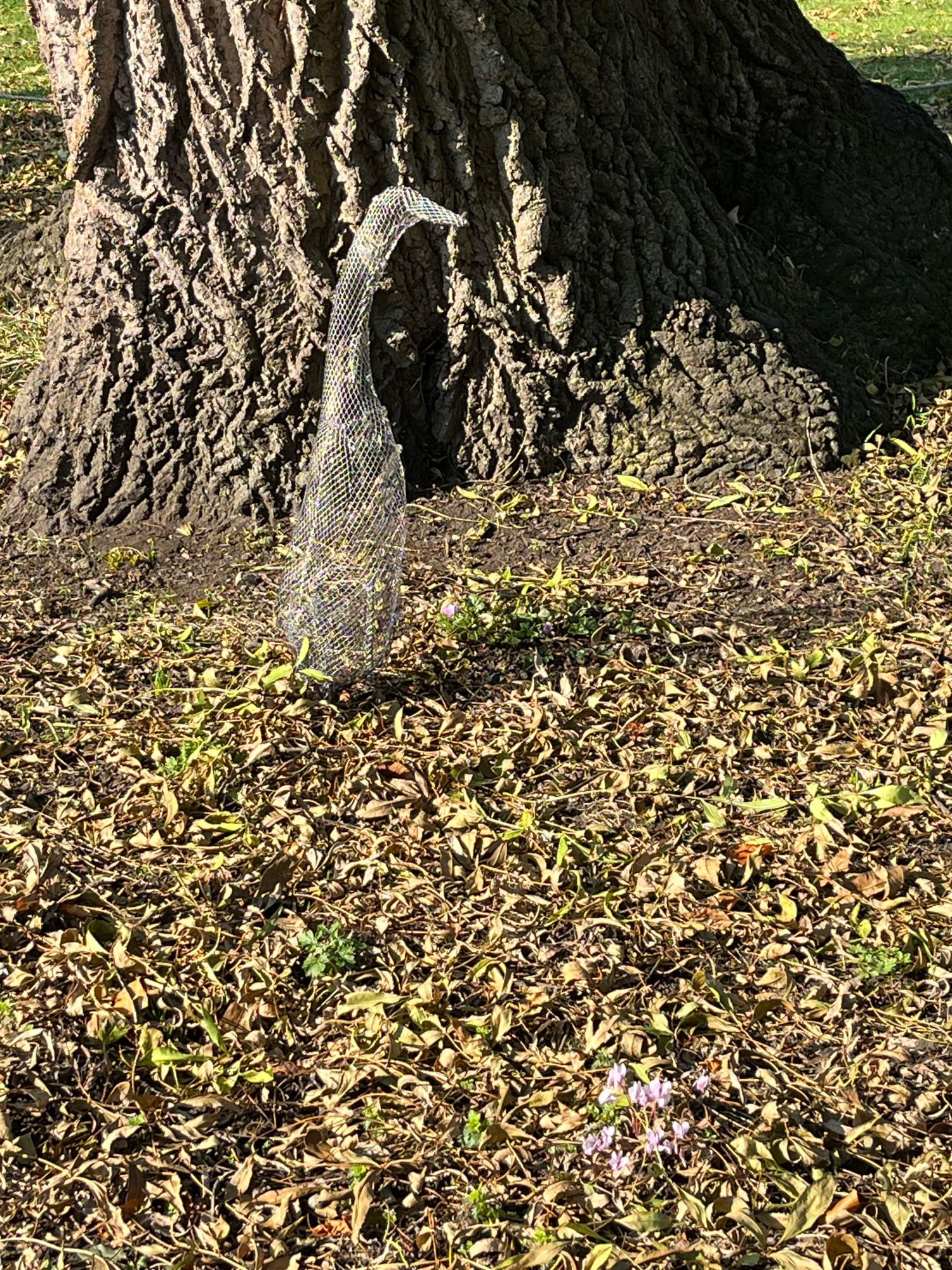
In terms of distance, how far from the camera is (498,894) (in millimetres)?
2979

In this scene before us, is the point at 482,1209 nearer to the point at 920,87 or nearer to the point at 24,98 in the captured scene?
the point at 24,98

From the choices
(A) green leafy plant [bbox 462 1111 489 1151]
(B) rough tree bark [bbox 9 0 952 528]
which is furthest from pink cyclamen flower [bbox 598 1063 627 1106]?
(B) rough tree bark [bbox 9 0 952 528]

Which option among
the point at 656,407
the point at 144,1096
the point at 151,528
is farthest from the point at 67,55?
the point at 144,1096

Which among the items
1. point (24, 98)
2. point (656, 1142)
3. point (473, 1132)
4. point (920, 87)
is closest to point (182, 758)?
point (473, 1132)

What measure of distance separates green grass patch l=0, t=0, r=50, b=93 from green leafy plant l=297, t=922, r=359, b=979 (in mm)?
6441

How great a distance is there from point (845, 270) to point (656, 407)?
3.43 feet

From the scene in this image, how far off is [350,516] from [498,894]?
956mm

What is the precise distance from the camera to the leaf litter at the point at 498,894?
7.86 feet

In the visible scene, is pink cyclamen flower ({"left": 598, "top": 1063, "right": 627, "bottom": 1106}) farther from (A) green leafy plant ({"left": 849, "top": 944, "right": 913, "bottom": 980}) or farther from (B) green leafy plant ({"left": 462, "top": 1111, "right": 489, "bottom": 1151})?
(A) green leafy plant ({"left": 849, "top": 944, "right": 913, "bottom": 980})

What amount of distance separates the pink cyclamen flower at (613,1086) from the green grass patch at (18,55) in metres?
7.01

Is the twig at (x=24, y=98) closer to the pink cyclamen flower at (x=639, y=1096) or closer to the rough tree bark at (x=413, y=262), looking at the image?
the rough tree bark at (x=413, y=262)

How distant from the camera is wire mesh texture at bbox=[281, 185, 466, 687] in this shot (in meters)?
3.23

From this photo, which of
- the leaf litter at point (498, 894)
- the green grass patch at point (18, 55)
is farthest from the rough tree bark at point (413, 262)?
the green grass patch at point (18, 55)

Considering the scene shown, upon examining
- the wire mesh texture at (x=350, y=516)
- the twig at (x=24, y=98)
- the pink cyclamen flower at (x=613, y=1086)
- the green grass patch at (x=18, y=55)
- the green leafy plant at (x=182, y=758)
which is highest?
the green grass patch at (x=18, y=55)
